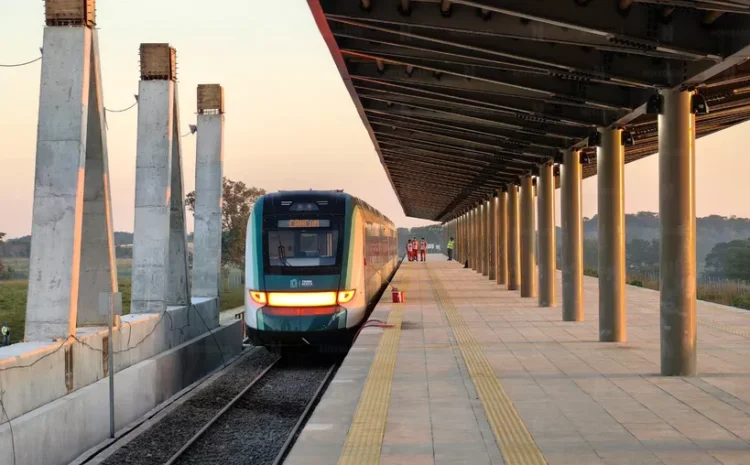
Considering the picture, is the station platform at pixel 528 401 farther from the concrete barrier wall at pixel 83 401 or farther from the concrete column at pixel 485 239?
the concrete column at pixel 485 239

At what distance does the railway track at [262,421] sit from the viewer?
32.7 feet

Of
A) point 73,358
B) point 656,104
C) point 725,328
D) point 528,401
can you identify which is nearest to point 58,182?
point 73,358

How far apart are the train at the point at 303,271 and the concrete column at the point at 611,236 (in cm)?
402

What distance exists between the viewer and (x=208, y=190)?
21.8m

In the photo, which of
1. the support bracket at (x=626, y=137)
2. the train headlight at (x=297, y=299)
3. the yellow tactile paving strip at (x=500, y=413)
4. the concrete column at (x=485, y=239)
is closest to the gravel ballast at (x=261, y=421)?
the train headlight at (x=297, y=299)

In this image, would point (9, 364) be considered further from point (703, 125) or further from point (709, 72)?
point (703, 125)

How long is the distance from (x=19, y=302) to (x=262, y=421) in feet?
162

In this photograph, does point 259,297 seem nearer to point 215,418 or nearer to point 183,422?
point 183,422

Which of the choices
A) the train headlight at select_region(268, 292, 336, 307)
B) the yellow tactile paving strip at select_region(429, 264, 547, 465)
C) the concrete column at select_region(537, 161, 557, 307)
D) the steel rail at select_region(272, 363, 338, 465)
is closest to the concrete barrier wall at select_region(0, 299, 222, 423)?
the train headlight at select_region(268, 292, 336, 307)

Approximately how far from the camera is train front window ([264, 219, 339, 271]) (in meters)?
14.7

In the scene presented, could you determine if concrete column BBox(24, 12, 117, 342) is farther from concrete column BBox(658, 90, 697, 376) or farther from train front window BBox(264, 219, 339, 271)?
concrete column BBox(658, 90, 697, 376)

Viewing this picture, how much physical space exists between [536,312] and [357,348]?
705 centimetres

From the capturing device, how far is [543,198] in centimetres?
2052

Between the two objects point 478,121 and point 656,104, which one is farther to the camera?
point 478,121
